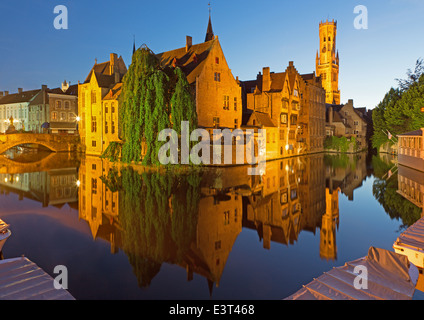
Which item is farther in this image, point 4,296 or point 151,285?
point 151,285

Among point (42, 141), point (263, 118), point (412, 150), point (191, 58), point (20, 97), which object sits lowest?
point (412, 150)

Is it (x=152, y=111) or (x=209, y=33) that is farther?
(x=209, y=33)

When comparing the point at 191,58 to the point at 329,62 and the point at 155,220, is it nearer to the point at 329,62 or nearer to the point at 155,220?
the point at 155,220

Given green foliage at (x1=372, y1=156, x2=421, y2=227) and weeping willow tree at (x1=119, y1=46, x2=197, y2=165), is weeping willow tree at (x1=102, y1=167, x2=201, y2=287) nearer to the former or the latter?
weeping willow tree at (x1=119, y1=46, x2=197, y2=165)

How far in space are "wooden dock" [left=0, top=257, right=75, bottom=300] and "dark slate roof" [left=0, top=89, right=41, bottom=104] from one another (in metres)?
82.6

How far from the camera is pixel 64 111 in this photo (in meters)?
67.7

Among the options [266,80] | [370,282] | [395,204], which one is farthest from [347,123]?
[370,282]

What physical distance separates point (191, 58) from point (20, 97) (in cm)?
6458

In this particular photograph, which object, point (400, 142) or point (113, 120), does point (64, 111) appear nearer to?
point (113, 120)

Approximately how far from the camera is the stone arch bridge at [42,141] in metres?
49.2

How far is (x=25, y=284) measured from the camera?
610 centimetres

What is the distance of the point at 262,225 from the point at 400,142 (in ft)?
122
